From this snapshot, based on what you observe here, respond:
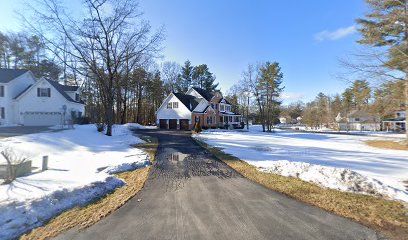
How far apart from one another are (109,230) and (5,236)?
1680 millimetres

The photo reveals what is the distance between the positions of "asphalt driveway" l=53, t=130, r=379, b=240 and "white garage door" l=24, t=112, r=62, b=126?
86.9 feet

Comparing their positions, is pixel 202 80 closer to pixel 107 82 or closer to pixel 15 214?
pixel 107 82

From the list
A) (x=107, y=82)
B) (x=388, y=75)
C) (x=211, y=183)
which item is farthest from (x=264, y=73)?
(x=211, y=183)

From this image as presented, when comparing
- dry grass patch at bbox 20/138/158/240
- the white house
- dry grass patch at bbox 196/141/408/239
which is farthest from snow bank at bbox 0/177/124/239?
the white house

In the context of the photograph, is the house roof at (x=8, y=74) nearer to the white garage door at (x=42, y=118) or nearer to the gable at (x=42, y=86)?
the gable at (x=42, y=86)

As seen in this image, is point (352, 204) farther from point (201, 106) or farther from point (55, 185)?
point (201, 106)

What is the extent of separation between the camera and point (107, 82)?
20016mm

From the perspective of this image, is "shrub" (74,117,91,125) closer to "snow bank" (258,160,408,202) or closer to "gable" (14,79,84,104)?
"gable" (14,79,84,104)

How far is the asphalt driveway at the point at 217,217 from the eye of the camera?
3.42 meters

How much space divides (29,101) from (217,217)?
31.2 metres

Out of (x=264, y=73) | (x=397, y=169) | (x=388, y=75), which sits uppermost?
(x=264, y=73)

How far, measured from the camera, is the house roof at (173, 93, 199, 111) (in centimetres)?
3412

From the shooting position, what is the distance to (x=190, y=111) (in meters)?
32.8

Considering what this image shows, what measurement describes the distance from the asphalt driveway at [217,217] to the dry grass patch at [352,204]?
0.32m
